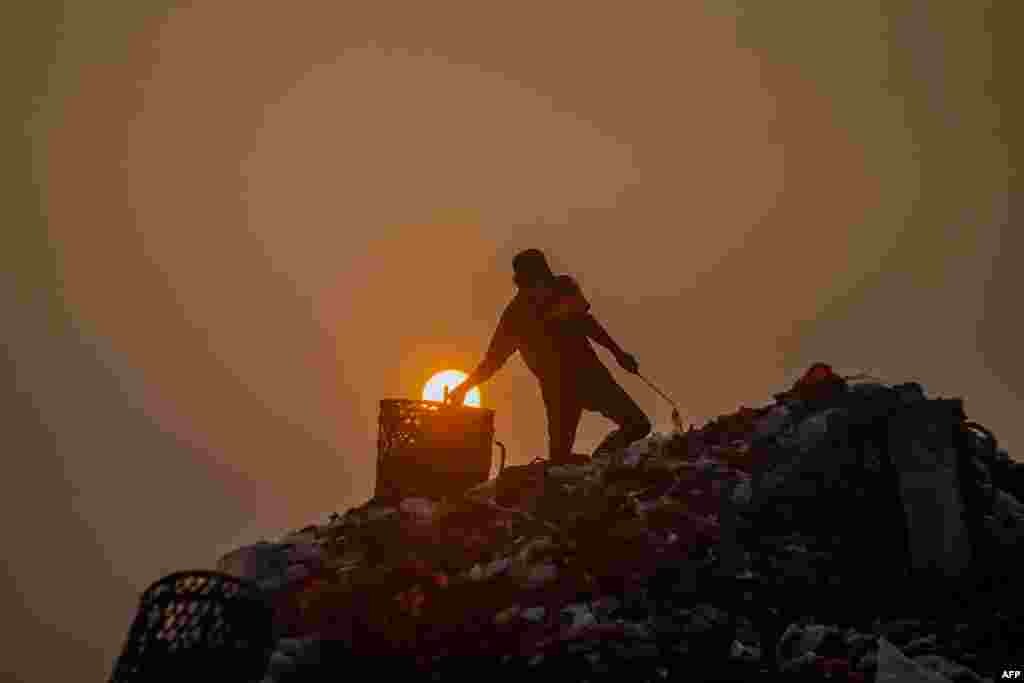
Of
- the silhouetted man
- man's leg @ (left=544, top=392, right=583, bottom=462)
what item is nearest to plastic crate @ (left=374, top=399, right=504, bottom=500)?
the silhouetted man

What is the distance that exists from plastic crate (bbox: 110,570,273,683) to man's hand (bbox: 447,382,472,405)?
9.42ft

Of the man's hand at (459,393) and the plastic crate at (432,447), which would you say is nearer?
the plastic crate at (432,447)

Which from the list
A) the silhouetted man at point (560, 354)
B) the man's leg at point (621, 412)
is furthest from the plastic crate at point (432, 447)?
the man's leg at point (621, 412)

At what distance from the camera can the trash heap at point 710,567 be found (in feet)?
13.4

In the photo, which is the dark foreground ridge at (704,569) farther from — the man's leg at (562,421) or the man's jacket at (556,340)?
the man's jacket at (556,340)

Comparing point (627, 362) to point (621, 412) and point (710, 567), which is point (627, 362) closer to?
point (621, 412)

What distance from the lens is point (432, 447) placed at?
21.2 ft

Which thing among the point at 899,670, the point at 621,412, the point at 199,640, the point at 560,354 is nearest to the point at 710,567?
the point at 899,670

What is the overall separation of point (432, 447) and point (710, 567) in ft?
8.18

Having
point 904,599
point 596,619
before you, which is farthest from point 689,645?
A: point 904,599

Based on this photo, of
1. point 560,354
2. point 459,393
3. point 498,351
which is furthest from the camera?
point 498,351

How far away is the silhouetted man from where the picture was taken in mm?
7293

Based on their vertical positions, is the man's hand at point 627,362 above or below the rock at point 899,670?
above

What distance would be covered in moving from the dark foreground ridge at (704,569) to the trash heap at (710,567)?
0.04 ft
